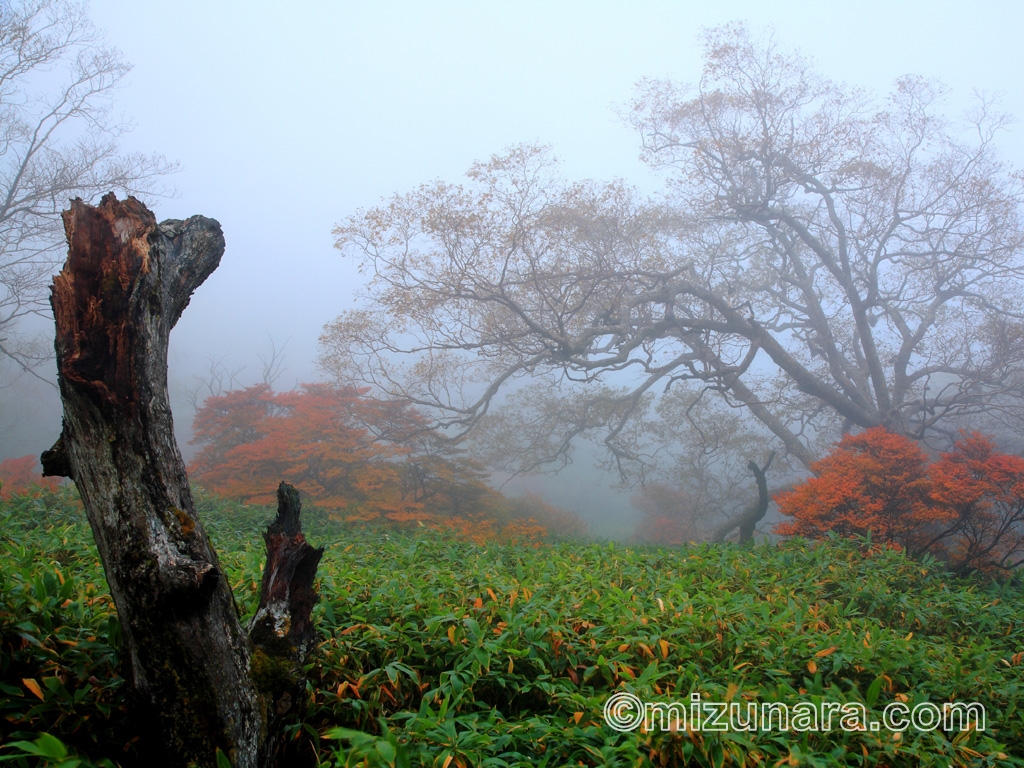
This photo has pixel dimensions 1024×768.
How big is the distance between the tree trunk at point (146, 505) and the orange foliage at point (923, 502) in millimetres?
4537

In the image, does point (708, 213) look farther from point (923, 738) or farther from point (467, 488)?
point (923, 738)

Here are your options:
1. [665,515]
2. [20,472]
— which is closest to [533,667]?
[665,515]

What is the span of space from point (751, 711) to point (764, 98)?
786cm

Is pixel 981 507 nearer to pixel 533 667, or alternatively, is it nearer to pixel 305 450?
pixel 533 667

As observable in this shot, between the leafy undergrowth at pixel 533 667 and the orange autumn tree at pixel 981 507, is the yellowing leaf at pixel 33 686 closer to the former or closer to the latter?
the leafy undergrowth at pixel 533 667

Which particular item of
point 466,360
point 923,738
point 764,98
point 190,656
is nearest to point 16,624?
point 190,656

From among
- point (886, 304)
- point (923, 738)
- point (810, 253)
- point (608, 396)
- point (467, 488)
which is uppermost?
point (810, 253)

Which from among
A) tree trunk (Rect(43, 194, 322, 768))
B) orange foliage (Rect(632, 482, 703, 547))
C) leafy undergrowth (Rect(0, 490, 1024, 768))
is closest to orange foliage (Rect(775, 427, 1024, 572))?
leafy undergrowth (Rect(0, 490, 1024, 768))

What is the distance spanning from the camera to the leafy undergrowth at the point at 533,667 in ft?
4.40

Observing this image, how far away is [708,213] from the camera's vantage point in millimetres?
7820

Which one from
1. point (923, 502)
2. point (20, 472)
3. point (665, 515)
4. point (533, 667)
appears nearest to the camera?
point (533, 667)

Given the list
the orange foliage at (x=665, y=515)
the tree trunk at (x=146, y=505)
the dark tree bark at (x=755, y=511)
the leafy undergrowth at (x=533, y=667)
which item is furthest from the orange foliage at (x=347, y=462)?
the tree trunk at (x=146, y=505)

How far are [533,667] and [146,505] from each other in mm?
1158

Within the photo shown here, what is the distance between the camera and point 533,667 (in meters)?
1.75
